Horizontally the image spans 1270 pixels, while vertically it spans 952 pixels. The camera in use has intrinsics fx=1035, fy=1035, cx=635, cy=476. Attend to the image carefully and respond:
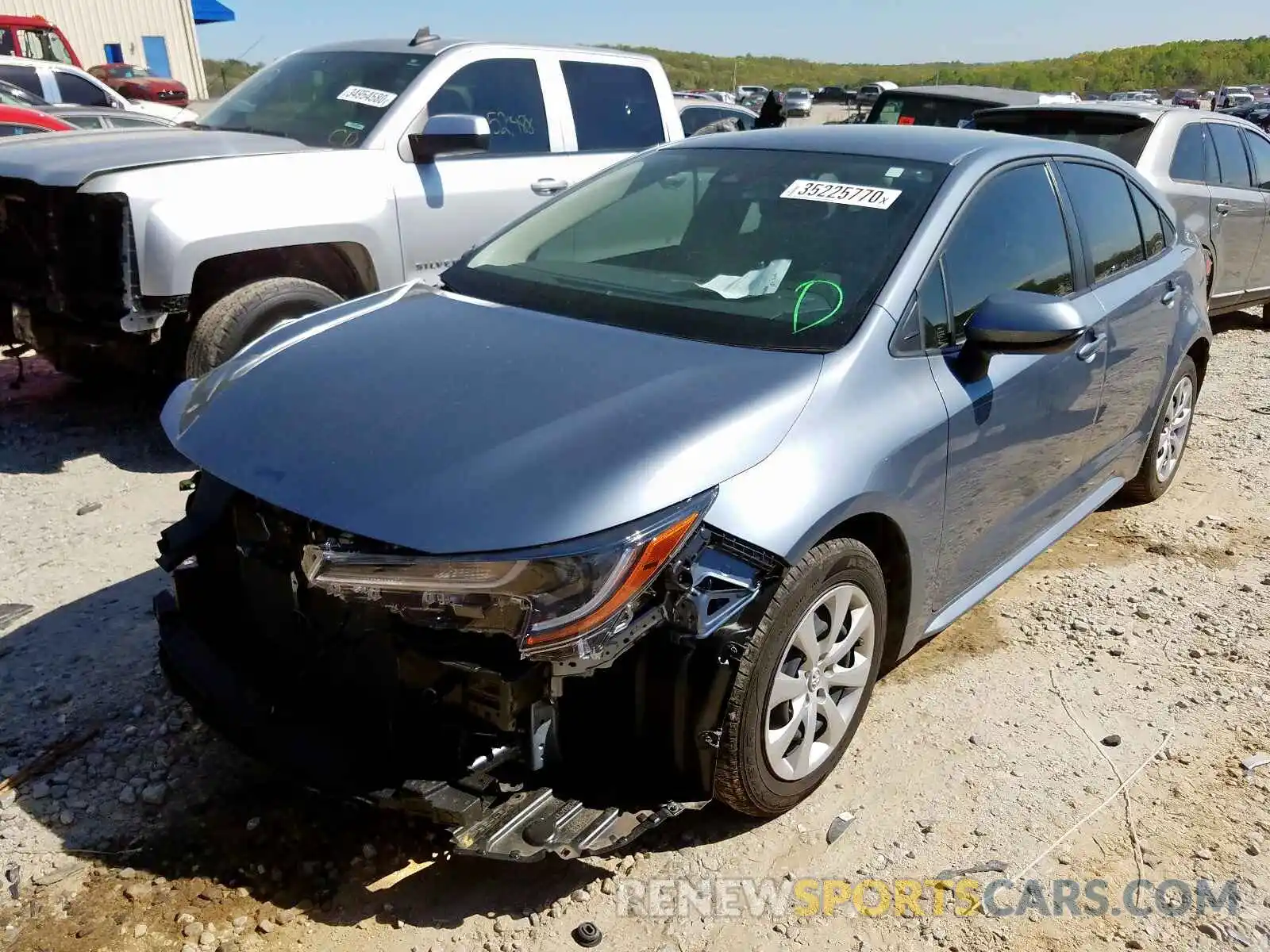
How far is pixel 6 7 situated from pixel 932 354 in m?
35.0

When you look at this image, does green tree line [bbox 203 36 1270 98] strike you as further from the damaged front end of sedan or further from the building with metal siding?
the damaged front end of sedan

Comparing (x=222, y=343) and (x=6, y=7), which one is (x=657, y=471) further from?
(x=6, y=7)

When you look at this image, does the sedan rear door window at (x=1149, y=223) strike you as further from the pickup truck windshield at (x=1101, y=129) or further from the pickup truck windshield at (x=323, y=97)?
the pickup truck windshield at (x=323, y=97)

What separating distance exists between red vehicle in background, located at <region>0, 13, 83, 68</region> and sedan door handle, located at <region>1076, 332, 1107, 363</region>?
721 inches

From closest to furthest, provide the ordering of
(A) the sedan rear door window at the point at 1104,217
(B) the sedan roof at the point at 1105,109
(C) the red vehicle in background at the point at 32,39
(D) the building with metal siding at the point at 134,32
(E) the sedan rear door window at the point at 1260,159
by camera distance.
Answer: (A) the sedan rear door window at the point at 1104,217
(B) the sedan roof at the point at 1105,109
(E) the sedan rear door window at the point at 1260,159
(C) the red vehicle in background at the point at 32,39
(D) the building with metal siding at the point at 134,32

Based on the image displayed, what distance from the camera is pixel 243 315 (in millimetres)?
4770

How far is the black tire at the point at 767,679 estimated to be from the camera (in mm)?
2361

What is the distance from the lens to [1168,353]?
171 inches

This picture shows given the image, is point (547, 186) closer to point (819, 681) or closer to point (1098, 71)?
point (819, 681)

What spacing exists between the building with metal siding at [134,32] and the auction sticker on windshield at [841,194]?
34478mm

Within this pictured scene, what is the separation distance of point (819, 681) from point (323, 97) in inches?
178

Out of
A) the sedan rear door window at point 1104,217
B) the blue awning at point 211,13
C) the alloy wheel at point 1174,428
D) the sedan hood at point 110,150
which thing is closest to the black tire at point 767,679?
the sedan rear door window at point 1104,217

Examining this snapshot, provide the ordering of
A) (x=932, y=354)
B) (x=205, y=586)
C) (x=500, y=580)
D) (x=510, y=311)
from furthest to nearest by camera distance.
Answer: (x=510, y=311) → (x=932, y=354) → (x=205, y=586) → (x=500, y=580)

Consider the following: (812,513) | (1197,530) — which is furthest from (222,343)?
(1197,530)
